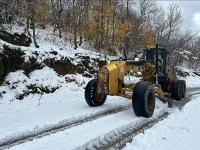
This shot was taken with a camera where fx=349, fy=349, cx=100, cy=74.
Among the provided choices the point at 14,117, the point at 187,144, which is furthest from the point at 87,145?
the point at 14,117

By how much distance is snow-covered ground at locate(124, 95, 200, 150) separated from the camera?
779 cm

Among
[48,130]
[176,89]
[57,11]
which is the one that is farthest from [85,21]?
[48,130]

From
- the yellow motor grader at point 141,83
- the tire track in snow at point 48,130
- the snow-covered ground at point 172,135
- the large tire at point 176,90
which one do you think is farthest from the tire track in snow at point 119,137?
the large tire at point 176,90

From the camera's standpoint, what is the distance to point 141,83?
11.9 metres

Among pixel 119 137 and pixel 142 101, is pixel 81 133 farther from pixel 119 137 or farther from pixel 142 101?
pixel 142 101

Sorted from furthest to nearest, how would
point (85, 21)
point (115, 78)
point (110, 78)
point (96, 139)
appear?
point (85, 21), point (115, 78), point (110, 78), point (96, 139)

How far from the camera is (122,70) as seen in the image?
12758mm

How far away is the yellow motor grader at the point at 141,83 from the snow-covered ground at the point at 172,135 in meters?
1.07

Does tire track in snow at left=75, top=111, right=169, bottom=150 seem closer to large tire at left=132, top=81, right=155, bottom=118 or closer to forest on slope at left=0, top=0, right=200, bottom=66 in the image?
large tire at left=132, top=81, right=155, bottom=118

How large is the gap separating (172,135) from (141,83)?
3292mm

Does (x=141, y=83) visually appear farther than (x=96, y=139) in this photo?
Yes

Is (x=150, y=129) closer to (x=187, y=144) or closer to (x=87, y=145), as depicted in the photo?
(x=187, y=144)

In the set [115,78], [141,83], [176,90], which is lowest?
[176,90]

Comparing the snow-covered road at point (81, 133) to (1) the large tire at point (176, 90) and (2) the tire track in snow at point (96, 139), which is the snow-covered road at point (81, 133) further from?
(1) the large tire at point (176, 90)
